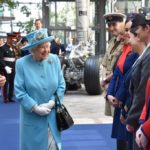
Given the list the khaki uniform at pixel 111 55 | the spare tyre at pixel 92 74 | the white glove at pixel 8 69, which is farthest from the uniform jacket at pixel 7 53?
the khaki uniform at pixel 111 55

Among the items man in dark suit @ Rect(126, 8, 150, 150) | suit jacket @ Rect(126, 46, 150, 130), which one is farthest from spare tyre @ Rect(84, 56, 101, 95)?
suit jacket @ Rect(126, 46, 150, 130)

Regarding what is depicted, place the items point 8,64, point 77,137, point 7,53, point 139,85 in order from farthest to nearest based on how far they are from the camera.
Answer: point 8,64
point 7,53
point 77,137
point 139,85

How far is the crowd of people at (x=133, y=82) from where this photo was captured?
111 inches

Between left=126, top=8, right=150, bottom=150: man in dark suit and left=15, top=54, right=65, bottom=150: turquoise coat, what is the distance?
3.86 ft

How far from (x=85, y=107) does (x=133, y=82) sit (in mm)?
6471

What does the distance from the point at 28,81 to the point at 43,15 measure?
2753 cm

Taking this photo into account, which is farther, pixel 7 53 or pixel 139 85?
pixel 7 53

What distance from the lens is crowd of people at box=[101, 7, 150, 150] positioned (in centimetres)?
282

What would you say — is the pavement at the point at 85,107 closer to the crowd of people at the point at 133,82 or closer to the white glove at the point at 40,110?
the crowd of people at the point at 133,82

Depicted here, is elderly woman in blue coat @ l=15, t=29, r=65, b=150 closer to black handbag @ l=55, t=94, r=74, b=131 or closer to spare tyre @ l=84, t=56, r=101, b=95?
black handbag @ l=55, t=94, r=74, b=131

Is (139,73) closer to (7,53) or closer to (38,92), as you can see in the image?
(38,92)

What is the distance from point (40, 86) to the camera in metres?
4.21

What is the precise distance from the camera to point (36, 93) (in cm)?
422

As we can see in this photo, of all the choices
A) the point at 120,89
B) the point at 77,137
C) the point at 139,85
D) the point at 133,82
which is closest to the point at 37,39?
the point at 120,89
